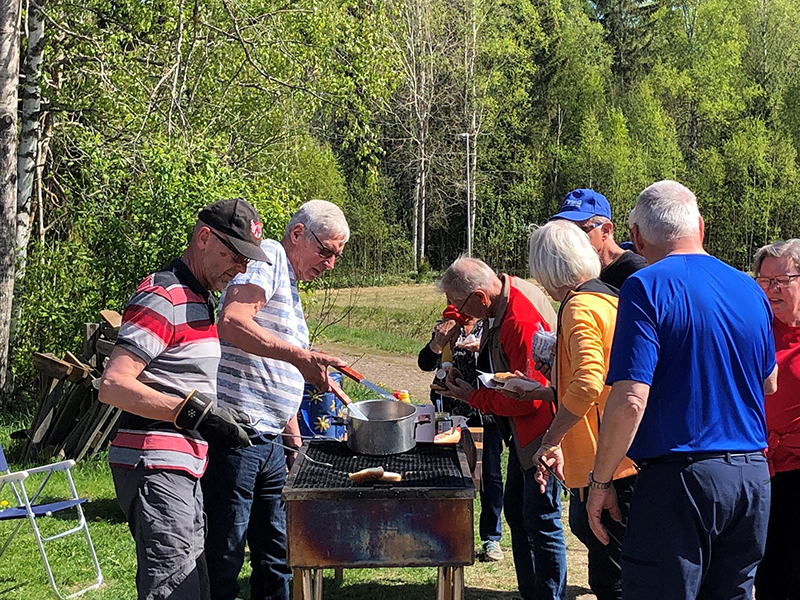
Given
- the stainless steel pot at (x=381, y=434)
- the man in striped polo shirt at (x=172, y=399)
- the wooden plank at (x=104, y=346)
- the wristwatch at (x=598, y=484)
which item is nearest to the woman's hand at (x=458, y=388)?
the stainless steel pot at (x=381, y=434)

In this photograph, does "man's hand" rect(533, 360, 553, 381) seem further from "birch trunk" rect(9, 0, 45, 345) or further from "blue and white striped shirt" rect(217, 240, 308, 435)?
"birch trunk" rect(9, 0, 45, 345)

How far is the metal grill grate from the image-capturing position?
325 centimetres

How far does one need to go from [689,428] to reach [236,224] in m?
1.62

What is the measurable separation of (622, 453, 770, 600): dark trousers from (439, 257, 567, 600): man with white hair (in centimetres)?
119

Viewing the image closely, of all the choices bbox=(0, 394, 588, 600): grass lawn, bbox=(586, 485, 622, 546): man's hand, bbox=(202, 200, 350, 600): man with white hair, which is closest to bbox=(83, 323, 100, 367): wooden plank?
bbox=(0, 394, 588, 600): grass lawn

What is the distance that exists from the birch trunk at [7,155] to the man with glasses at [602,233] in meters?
6.14

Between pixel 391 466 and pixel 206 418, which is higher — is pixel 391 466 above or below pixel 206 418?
below

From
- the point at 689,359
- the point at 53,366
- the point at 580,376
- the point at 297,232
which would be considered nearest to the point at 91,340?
the point at 53,366

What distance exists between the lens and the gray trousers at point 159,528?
9.70 ft

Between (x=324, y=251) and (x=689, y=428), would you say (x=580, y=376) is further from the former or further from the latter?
A: (x=324, y=251)

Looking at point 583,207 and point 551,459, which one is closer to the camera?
point 551,459

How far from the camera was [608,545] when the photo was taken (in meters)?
3.27

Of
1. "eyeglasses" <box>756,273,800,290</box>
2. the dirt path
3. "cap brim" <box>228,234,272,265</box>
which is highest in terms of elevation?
"cap brim" <box>228,234,272,265</box>

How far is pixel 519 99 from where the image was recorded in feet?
139
